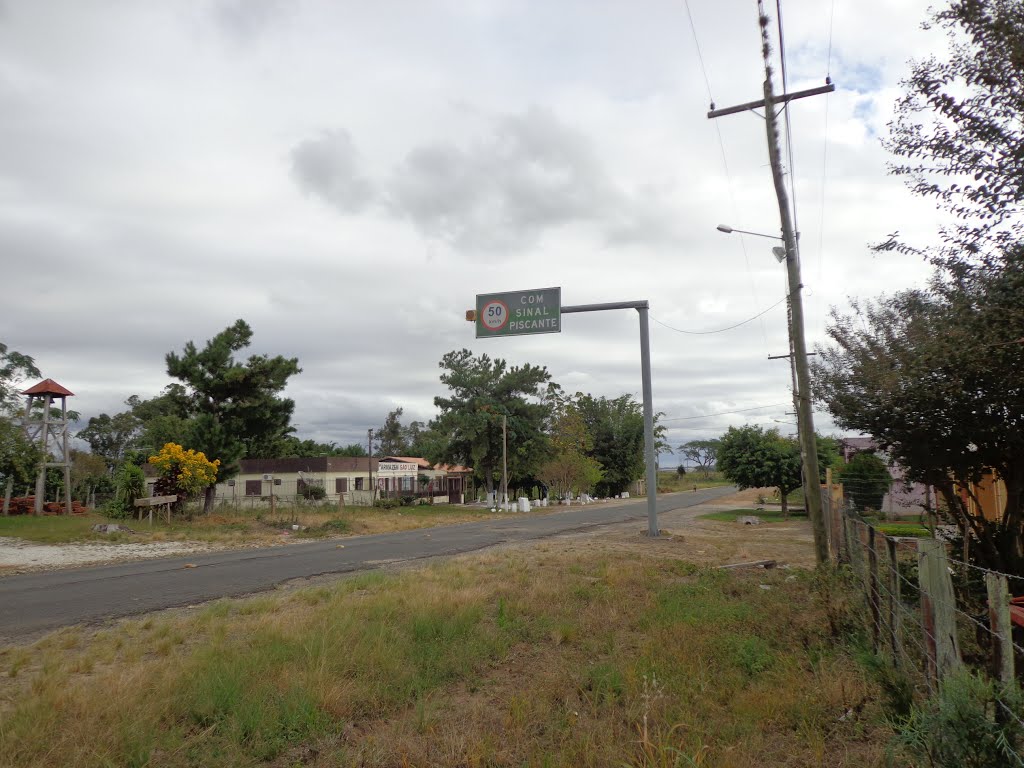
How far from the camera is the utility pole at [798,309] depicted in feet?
40.8

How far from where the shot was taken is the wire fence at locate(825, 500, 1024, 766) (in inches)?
150

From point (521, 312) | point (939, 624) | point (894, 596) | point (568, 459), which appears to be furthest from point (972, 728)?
point (568, 459)

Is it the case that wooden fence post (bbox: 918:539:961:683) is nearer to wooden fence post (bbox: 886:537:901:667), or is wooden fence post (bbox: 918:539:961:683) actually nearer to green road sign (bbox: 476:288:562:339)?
wooden fence post (bbox: 886:537:901:667)

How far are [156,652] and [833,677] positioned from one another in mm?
7034

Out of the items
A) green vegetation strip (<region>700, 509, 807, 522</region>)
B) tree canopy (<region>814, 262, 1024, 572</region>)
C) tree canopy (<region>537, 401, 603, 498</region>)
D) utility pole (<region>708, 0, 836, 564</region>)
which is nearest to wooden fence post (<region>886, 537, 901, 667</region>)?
tree canopy (<region>814, 262, 1024, 572</region>)

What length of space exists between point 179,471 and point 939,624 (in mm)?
33219

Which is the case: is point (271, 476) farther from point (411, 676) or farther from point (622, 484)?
point (411, 676)

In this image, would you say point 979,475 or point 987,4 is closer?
point 987,4

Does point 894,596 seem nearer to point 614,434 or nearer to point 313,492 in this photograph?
point 313,492

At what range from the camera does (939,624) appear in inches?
179

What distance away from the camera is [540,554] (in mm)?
17172

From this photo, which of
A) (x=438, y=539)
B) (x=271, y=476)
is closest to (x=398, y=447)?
(x=271, y=476)

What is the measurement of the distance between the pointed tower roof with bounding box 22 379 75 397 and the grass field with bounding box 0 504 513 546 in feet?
23.7

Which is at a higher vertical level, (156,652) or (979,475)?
(979,475)
